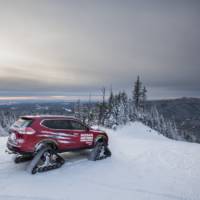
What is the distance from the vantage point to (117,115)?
44500mm

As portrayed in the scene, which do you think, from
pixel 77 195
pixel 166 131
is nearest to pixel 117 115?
pixel 166 131

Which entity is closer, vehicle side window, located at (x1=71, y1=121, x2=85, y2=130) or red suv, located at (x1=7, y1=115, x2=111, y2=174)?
red suv, located at (x1=7, y1=115, x2=111, y2=174)

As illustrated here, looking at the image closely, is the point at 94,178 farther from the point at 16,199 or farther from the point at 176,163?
the point at 176,163

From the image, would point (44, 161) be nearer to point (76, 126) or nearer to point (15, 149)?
point (15, 149)

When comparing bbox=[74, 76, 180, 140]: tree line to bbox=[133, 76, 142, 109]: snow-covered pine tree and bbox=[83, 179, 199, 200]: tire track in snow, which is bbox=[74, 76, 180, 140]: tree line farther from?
bbox=[83, 179, 199, 200]: tire track in snow

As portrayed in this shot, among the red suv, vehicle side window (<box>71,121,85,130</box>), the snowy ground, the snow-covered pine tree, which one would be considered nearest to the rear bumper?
the red suv

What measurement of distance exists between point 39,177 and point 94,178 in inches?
74.5

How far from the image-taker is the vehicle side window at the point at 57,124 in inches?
331

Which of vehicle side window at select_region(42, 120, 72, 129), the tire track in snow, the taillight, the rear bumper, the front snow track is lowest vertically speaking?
the tire track in snow

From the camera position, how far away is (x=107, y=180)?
23.8ft

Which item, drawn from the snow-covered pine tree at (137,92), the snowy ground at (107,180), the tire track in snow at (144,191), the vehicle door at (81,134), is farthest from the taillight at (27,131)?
the snow-covered pine tree at (137,92)

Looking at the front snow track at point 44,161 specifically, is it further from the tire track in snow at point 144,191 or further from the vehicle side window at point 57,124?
the tire track in snow at point 144,191

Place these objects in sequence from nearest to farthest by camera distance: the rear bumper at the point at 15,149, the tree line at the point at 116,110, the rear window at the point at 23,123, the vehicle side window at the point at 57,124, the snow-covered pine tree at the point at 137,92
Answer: the rear bumper at the point at 15,149 → the rear window at the point at 23,123 → the vehicle side window at the point at 57,124 → the tree line at the point at 116,110 → the snow-covered pine tree at the point at 137,92

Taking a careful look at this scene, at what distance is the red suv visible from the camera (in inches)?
304
